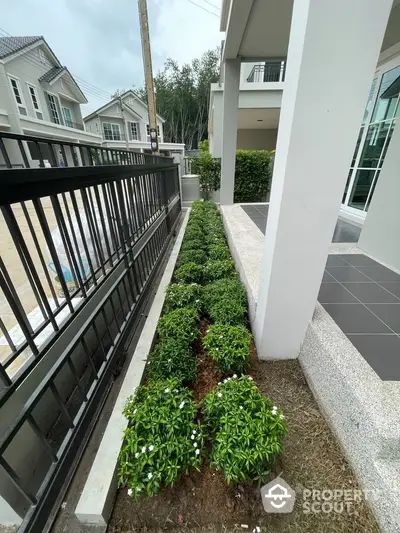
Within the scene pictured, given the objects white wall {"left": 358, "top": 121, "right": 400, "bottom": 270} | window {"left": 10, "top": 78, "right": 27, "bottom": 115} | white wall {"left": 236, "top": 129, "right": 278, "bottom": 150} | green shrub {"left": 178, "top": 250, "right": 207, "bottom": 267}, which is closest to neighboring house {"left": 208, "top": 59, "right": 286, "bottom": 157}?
white wall {"left": 236, "top": 129, "right": 278, "bottom": 150}

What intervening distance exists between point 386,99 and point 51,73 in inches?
765

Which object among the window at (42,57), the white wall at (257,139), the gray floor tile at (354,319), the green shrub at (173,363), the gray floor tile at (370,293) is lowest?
the green shrub at (173,363)

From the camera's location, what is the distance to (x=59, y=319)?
5.70ft

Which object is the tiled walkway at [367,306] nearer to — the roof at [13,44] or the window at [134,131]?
the roof at [13,44]

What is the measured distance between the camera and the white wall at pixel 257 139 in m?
13.3

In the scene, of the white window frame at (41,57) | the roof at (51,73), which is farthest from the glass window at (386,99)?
the white window frame at (41,57)

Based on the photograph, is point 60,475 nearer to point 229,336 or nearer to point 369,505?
point 229,336

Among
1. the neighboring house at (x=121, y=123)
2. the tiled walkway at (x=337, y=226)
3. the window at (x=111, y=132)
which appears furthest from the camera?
the window at (x=111, y=132)

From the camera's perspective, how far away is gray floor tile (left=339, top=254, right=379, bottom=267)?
2.75 meters

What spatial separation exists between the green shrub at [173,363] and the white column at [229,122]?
4.94m

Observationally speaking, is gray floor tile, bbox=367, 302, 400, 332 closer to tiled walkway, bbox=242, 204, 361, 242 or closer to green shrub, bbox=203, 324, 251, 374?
green shrub, bbox=203, 324, 251, 374

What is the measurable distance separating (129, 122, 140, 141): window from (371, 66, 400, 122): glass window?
23.7 m

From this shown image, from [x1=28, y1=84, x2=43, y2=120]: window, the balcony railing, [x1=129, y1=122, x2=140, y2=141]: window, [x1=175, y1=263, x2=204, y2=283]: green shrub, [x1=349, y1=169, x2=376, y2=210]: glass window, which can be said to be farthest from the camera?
[x1=129, y1=122, x2=140, y2=141]: window

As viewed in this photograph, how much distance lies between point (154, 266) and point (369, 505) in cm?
293
